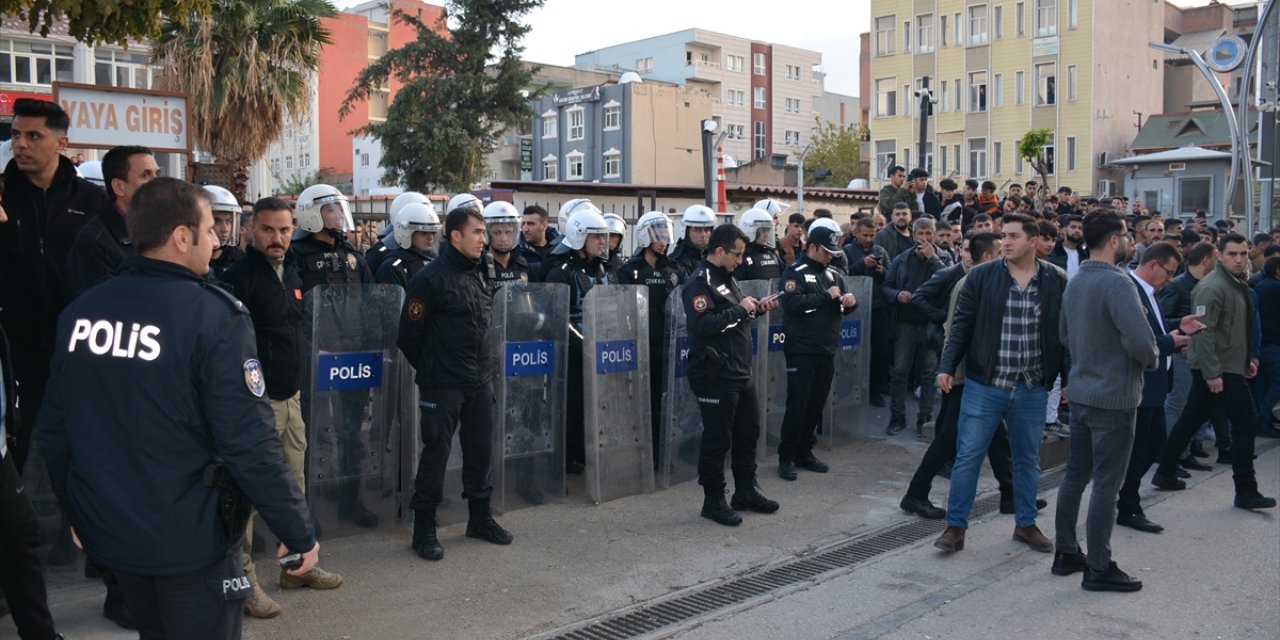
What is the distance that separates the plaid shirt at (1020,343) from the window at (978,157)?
47814 mm

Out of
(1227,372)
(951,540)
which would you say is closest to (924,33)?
(1227,372)

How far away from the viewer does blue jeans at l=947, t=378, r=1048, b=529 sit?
681 cm

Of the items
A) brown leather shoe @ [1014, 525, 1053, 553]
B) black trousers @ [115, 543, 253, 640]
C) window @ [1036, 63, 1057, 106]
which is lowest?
brown leather shoe @ [1014, 525, 1053, 553]

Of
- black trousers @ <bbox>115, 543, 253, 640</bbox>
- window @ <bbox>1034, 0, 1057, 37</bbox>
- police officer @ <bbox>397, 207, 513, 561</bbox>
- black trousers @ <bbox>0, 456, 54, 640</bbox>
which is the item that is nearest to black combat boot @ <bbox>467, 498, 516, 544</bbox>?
police officer @ <bbox>397, 207, 513, 561</bbox>

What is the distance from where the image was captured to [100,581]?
5.78 meters

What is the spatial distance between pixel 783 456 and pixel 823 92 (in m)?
81.5

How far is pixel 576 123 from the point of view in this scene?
222 feet

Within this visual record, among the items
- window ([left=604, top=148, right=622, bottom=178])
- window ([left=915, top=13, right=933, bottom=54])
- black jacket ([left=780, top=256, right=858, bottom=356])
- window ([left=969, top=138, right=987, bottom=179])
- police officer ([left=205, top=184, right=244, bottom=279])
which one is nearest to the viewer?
police officer ([left=205, top=184, right=244, bottom=279])

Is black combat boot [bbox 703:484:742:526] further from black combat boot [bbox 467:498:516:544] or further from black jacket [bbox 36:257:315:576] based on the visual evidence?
black jacket [bbox 36:257:315:576]

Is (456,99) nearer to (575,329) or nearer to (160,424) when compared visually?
(575,329)

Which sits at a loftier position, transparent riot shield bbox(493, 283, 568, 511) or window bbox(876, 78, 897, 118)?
window bbox(876, 78, 897, 118)

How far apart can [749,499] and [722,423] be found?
0.68 metres

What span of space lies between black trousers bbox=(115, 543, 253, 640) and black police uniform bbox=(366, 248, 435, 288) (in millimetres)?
4424

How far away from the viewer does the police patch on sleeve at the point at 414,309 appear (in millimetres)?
6273
